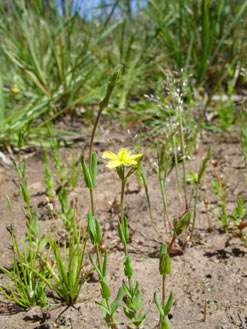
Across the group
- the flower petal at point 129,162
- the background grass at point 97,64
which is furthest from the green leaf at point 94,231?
the background grass at point 97,64

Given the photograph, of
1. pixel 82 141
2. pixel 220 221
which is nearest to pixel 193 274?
pixel 220 221

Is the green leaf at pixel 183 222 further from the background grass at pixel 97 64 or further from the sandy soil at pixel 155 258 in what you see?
the background grass at pixel 97 64

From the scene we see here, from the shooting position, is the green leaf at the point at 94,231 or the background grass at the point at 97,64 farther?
the background grass at the point at 97,64

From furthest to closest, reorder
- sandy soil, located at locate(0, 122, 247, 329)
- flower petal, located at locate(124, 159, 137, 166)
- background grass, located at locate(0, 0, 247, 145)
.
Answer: background grass, located at locate(0, 0, 247, 145)
sandy soil, located at locate(0, 122, 247, 329)
flower petal, located at locate(124, 159, 137, 166)

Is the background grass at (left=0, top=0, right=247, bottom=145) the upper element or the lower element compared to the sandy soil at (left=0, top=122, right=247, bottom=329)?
upper

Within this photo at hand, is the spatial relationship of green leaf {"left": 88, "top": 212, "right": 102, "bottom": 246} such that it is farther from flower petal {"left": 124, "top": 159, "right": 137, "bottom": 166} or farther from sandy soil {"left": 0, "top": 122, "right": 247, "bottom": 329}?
sandy soil {"left": 0, "top": 122, "right": 247, "bottom": 329}

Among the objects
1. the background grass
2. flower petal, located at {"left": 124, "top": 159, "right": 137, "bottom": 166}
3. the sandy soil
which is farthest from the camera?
the background grass

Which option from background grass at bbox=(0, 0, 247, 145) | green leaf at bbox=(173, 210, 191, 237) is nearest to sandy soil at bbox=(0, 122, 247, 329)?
green leaf at bbox=(173, 210, 191, 237)

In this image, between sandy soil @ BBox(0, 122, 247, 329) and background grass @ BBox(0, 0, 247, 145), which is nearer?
sandy soil @ BBox(0, 122, 247, 329)

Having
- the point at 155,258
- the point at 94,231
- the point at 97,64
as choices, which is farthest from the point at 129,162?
the point at 97,64

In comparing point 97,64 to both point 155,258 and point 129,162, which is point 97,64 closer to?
point 155,258

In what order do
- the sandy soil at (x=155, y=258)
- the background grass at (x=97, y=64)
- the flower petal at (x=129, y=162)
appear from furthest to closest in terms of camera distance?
the background grass at (x=97, y=64)
the sandy soil at (x=155, y=258)
the flower petal at (x=129, y=162)
